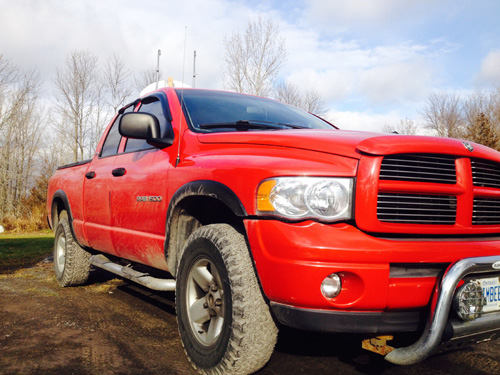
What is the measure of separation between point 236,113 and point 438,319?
2179mm

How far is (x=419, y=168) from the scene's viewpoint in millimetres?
2162

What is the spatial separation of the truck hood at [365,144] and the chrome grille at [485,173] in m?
0.04

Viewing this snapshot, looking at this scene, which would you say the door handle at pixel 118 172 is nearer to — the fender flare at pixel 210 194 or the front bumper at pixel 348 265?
the fender flare at pixel 210 194

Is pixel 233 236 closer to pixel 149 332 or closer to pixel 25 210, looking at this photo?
pixel 149 332

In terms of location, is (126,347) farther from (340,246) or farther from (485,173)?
(485,173)

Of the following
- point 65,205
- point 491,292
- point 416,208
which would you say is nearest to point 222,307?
point 416,208

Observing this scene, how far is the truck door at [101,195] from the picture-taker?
13.3ft

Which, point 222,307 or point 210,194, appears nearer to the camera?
point 222,307

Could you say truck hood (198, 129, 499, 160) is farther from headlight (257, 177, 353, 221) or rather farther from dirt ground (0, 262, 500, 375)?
Result: dirt ground (0, 262, 500, 375)

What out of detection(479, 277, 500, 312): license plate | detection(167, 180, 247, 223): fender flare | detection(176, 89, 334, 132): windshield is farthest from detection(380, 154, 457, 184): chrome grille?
detection(176, 89, 334, 132): windshield

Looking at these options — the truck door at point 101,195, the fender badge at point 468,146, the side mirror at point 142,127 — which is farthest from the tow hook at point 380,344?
the truck door at point 101,195

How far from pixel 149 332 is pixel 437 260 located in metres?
2.24

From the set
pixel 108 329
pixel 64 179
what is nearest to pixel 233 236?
pixel 108 329

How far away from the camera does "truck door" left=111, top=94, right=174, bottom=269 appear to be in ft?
10.5
